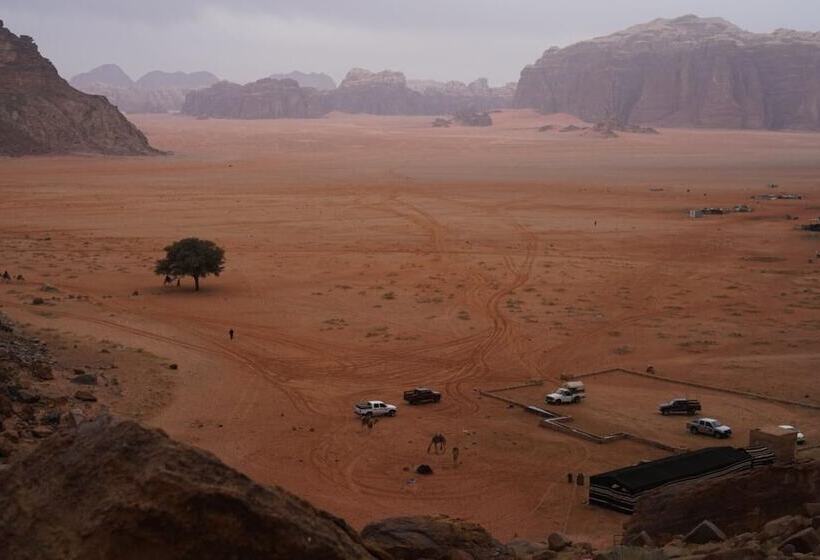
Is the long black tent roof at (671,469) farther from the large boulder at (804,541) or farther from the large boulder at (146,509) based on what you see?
the large boulder at (146,509)

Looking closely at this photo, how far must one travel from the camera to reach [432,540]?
816cm

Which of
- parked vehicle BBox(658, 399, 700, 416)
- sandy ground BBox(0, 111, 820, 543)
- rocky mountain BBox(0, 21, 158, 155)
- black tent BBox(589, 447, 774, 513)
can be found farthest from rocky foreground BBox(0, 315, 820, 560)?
rocky mountain BBox(0, 21, 158, 155)

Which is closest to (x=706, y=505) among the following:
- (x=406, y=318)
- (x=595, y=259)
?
(x=406, y=318)

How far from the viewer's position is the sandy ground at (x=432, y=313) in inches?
674

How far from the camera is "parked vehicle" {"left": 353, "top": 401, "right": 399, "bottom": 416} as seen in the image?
1958 centimetres

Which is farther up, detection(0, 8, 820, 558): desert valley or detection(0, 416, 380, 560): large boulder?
detection(0, 416, 380, 560): large boulder

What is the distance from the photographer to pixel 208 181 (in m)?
80.3

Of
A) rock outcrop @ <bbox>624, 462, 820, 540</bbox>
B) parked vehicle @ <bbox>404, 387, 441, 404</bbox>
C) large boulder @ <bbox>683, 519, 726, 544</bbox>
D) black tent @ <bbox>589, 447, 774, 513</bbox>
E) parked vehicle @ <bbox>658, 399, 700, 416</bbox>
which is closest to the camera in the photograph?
large boulder @ <bbox>683, 519, 726, 544</bbox>

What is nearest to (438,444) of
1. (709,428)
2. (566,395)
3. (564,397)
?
(564,397)

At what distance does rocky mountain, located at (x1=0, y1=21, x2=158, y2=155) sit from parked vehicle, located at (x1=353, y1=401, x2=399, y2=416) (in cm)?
8617

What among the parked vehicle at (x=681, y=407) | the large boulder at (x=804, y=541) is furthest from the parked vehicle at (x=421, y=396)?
the large boulder at (x=804, y=541)

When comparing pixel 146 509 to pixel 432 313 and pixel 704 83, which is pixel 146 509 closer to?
pixel 432 313

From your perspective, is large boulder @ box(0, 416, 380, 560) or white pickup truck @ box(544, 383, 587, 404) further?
white pickup truck @ box(544, 383, 587, 404)

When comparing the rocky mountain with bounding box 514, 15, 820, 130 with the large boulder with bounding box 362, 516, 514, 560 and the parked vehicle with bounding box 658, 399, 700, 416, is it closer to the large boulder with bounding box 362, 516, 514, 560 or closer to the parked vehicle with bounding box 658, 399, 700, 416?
the parked vehicle with bounding box 658, 399, 700, 416
